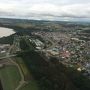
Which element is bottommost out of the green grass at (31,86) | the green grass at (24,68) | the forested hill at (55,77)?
the green grass at (24,68)

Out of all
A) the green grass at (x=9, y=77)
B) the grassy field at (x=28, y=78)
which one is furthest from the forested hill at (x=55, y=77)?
the green grass at (x=9, y=77)

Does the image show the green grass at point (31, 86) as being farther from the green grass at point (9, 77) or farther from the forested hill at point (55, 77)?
the green grass at point (9, 77)

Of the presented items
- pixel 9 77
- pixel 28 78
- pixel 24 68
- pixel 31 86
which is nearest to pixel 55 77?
pixel 31 86

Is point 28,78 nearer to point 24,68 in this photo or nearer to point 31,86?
point 31,86

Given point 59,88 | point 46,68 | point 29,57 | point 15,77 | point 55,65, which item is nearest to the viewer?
point 59,88

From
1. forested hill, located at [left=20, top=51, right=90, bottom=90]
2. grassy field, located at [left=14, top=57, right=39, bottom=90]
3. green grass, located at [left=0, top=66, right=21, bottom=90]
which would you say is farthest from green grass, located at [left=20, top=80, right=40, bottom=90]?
green grass, located at [left=0, top=66, right=21, bottom=90]

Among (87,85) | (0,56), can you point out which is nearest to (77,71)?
(87,85)

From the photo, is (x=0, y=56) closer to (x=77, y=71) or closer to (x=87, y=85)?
(x=77, y=71)

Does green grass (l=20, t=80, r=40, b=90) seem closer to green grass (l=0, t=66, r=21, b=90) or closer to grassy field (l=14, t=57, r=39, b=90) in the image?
grassy field (l=14, t=57, r=39, b=90)

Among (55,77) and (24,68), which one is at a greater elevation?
(55,77)
